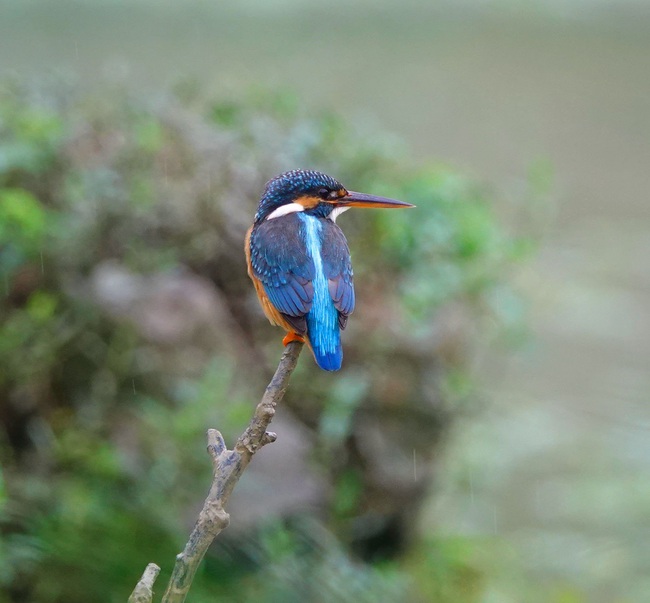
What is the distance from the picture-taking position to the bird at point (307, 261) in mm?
1625

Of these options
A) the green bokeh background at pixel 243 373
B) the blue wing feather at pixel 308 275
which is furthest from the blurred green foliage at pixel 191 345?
the blue wing feather at pixel 308 275

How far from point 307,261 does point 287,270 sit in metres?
0.04

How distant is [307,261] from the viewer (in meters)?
1.64

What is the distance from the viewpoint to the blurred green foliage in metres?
2.70

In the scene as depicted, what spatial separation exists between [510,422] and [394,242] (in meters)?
2.08

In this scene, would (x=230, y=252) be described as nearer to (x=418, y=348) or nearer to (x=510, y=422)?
(x=418, y=348)

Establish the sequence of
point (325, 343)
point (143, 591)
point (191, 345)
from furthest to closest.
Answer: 1. point (191, 345)
2. point (325, 343)
3. point (143, 591)

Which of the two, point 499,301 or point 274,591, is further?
point 499,301

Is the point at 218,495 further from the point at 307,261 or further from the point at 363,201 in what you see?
the point at 363,201

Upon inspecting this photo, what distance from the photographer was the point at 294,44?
417 inches

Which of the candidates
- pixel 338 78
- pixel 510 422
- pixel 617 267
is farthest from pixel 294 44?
pixel 510 422

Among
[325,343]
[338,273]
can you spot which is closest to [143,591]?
[325,343]

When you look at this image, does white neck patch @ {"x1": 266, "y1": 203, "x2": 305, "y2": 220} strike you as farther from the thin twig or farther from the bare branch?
the bare branch

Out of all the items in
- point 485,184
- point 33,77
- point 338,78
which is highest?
point 338,78
